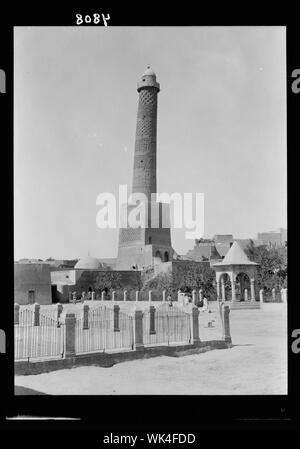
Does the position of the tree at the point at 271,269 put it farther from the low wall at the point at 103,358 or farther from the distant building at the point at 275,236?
the low wall at the point at 103,358

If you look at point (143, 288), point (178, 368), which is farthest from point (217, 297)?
point (178, 368)

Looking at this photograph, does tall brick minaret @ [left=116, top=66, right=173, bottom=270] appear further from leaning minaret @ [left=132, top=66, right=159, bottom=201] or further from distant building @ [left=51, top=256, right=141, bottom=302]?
distant building @ [left=51, top=256, right=141, bottom=302]

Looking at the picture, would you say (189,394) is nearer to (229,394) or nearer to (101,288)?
(229,394)

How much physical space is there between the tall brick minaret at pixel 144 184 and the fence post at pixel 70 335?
17.0 metres

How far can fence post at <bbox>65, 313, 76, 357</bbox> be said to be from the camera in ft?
→ 25.7

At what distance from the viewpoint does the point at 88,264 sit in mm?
28688

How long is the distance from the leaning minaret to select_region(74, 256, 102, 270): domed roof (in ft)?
16.8

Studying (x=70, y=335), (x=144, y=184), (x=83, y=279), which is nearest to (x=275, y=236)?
(x=70, y=335)

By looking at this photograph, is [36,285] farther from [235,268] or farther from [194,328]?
[194,328]

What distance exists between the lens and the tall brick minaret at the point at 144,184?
2728 centimetres

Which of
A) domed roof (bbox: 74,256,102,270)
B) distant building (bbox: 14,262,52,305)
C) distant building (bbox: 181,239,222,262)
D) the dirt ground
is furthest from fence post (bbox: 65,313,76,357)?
domed roof (bbox: 74,256,102,270)

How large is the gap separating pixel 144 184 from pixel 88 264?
6.07 meters

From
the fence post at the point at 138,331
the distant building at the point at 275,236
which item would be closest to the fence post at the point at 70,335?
the fence post at the point at 138,331
